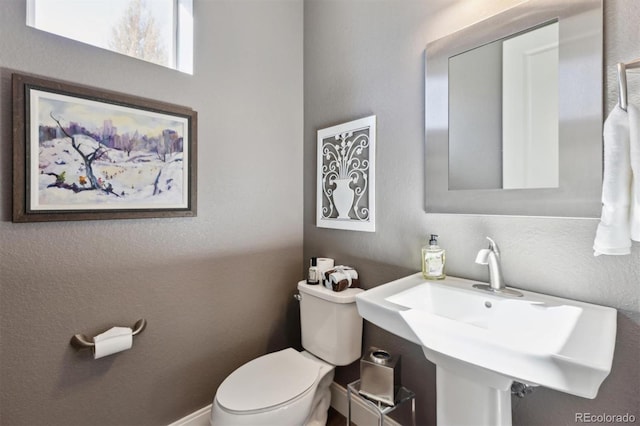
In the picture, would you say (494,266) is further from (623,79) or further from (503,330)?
(623,79)

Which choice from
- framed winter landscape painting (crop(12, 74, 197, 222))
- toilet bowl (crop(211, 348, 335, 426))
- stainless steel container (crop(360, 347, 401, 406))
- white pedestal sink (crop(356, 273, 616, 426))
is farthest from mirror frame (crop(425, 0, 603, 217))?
framed winter landscape painting (crop(12, 74, 197, 222))

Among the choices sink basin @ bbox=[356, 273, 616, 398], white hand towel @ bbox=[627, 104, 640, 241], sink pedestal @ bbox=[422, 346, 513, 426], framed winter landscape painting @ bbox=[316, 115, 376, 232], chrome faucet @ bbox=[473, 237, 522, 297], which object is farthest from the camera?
framed winter landscape painting @ bbox=[316, 115, 376, 232]

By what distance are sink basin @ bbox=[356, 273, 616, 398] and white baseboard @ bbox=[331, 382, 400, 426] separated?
67 cm

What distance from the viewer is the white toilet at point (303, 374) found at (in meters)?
1.16

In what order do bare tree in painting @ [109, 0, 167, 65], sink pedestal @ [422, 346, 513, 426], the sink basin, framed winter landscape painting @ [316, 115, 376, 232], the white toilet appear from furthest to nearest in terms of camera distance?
1. framed winter landscape painting @ [316, 115, 376, 232]
2. bare tree in painting @ [109, 0, 167, 65]
3. the white toilet
4. sink pedestal @ [422, 346, 513, 426]
5. the sink basin

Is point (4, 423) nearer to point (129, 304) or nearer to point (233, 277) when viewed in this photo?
point (129, 304)

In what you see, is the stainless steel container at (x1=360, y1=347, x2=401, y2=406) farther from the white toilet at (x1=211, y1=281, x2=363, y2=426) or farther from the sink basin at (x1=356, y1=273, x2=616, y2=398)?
the sink basin at (x1=356, y1=273, x2=616, y2=398)

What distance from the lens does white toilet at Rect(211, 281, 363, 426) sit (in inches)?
45.6

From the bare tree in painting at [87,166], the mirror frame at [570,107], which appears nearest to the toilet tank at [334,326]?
the mirror frame at [570,107]

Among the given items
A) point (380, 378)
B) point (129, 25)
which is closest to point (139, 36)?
point (129, 25)

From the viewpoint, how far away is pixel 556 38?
977mm

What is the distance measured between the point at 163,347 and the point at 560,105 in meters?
1.95

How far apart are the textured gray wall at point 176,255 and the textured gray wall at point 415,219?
273 mm

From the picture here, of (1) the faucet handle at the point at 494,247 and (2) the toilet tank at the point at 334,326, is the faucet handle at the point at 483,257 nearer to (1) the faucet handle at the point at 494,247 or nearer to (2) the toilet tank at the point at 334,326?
(1) the faucet handle at the point at 494,247
